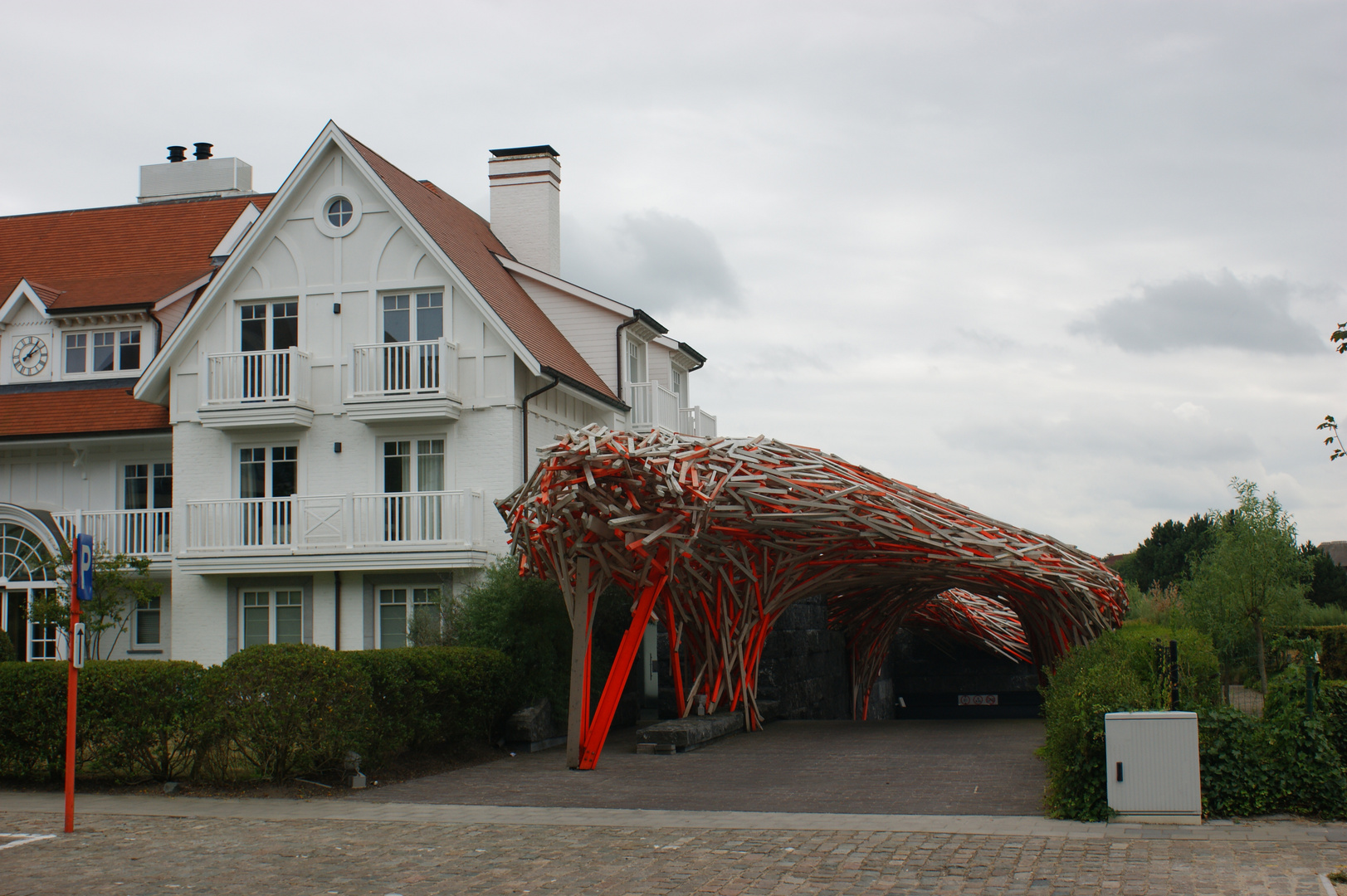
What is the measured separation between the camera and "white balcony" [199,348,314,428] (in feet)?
73.7

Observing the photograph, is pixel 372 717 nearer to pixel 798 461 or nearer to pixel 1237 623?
pixel 798 461

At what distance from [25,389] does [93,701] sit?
49.6 ft

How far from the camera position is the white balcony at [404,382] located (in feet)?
71.3

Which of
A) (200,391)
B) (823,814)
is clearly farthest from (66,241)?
(823,814)

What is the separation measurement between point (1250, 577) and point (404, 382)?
19.0 metres

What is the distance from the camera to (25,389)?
2548cm

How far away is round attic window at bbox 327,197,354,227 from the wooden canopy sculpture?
9.81 metres

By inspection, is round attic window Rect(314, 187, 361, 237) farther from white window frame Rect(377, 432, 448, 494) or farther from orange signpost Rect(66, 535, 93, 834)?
orange signpost Rect(66, 535, 93, 834)

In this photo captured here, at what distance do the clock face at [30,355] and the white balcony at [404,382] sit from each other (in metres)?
8.26

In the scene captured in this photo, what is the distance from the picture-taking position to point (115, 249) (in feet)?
90.7

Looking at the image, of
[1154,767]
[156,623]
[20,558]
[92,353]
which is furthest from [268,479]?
[1154,767]

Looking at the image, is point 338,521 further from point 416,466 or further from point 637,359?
point 637,359

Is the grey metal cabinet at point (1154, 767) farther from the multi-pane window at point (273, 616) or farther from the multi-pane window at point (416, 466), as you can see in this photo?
the multi-pane window at point (273, 616)

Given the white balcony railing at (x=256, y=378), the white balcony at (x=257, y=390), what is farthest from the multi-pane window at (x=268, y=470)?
the white balcony railing at (x=256, y=378)
